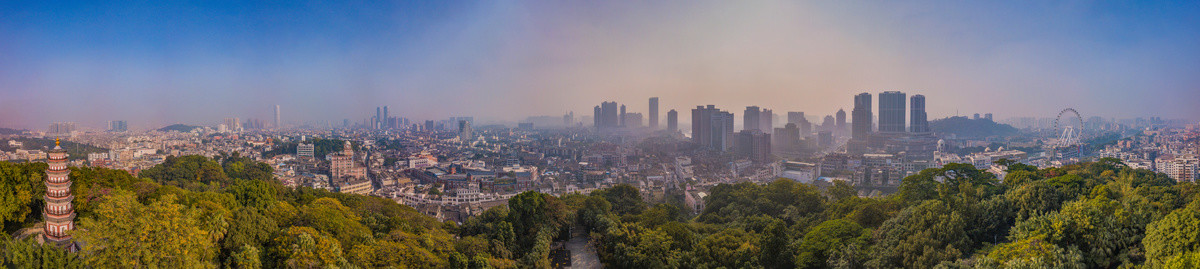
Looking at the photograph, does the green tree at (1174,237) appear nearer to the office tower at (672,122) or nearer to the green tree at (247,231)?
the green tree at (247,231)

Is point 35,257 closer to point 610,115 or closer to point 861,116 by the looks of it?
point 610,115

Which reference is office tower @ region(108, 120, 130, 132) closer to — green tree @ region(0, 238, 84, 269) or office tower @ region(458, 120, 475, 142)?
office tower @ region(458, 120, 475, 142)

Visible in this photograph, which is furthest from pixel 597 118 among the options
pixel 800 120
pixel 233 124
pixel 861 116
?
pixel 233 124

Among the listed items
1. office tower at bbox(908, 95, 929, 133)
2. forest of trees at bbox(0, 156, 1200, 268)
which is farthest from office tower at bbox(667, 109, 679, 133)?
Result: forest of trees at bbox(0, 156, 1200, 268)

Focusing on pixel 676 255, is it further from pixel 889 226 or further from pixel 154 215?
pixel 154 215

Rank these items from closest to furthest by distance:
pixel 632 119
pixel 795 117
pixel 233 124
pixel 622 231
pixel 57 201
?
pixel 57 201 → pixel 622 231 → pixel 632 119 → pixel 795 117 → pixel 233 124

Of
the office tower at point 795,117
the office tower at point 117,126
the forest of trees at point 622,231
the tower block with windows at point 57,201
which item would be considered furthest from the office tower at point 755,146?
the office tower at point 117,126

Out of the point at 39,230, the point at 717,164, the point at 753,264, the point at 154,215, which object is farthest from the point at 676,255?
the point at 717,164
